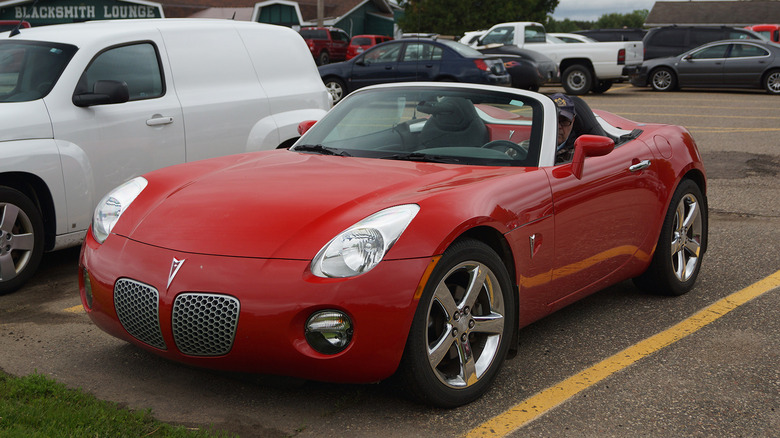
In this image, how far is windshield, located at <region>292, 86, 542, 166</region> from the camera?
4.54 m

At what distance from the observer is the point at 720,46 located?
23.8m

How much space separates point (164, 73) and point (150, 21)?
606mm

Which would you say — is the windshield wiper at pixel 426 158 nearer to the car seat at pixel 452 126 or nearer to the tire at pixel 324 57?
the car seat at pixel 452 126

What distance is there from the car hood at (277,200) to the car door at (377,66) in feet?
50.1

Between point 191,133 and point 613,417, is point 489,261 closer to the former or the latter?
point 613,417

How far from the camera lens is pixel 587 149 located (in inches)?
175

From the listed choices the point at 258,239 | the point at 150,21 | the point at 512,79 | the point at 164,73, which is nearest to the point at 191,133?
the point at 164,73

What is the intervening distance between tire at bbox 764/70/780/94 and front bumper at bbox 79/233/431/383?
22711mm

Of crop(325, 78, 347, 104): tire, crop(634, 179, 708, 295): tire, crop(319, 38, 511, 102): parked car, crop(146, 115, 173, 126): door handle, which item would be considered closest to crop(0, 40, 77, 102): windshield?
crop(146, 115, 173, 126): door handle

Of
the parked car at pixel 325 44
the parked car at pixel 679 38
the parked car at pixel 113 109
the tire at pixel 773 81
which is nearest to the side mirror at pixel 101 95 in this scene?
the parked car at pixel 113 109

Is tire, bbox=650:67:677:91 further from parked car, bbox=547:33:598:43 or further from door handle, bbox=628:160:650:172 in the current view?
door handle, bbox=628:160:650:172

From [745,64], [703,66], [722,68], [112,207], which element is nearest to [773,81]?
[745,64]

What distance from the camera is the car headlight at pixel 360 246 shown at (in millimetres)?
3375

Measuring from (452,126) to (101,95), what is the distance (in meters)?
2.59
